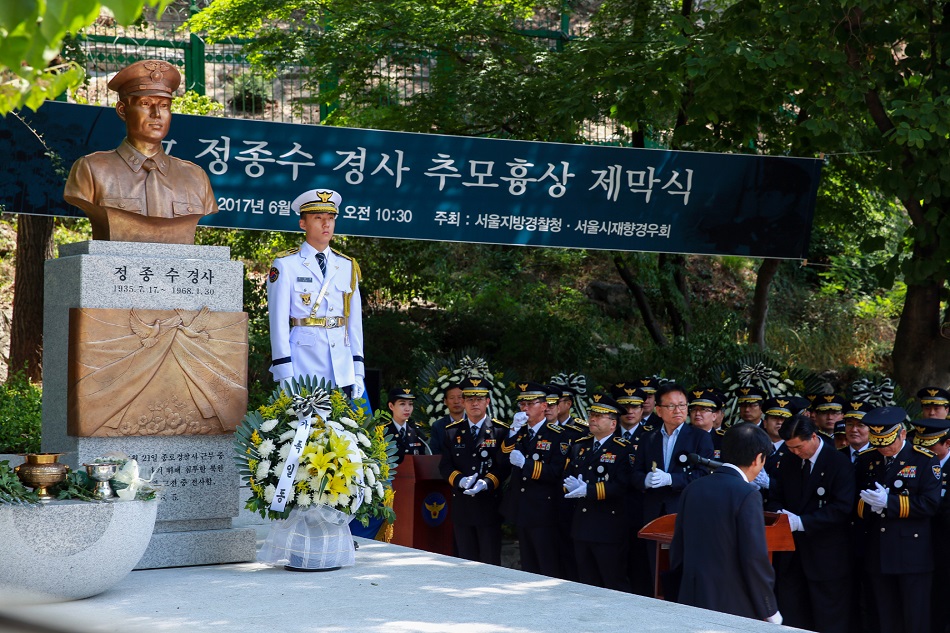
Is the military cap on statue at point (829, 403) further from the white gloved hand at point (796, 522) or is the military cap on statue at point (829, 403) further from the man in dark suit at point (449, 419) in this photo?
the man in dark suit at point (449, 419)

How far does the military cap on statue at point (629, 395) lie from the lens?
8.04 metres

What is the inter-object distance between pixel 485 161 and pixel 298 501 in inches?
214

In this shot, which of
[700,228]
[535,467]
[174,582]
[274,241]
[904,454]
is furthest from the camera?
[274,241]

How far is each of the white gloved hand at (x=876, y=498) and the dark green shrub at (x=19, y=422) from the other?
6.14 metres

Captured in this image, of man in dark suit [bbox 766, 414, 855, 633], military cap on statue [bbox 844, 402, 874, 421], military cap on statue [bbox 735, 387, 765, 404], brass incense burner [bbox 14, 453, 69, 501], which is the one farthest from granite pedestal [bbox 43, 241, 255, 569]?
military cap on statue [bbox 735, 387, 765, 404]

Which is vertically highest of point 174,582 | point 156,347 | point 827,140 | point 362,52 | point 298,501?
point 362,52

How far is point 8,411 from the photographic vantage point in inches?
373

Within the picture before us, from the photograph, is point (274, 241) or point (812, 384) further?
point (274, 241)

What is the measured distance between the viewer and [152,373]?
6.10 m

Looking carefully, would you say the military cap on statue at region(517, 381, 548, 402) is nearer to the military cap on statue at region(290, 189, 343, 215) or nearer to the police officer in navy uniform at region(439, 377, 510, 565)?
the police officer in navy uniform at region(439, 377, 510, 565)

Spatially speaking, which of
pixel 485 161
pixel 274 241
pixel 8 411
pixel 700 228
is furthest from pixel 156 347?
pixel 274 241

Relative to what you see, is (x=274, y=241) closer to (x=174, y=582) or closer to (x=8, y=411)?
(x=8, y=411)

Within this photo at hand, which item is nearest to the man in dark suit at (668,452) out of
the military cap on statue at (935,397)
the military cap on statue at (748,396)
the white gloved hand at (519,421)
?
the white gloved hand at (519,421)

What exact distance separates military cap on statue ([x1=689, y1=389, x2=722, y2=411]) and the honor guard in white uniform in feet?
7.83
